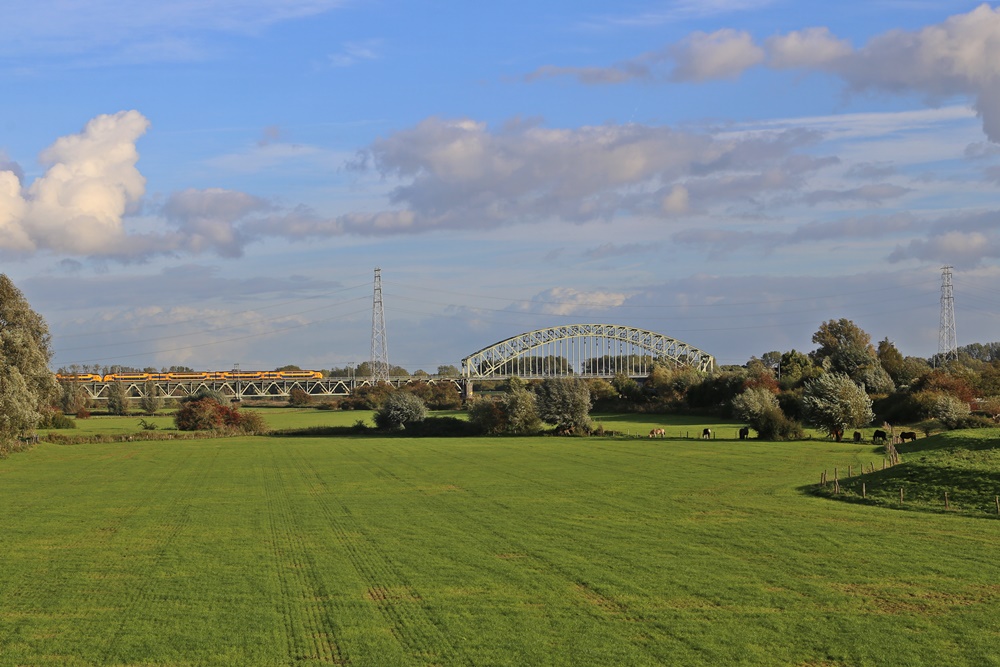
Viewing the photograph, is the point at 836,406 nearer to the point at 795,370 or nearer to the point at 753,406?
the point at 753,406

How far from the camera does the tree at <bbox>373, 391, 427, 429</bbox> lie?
10425 cm

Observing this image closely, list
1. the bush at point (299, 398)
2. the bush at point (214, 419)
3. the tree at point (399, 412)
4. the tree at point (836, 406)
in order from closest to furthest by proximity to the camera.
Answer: the tree at point (836, 406), the tree at point (399, 412), the bush at point (214, 419), the bush at point (299, 398)

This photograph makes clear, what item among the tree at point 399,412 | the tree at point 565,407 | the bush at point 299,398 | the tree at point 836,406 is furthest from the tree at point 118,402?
the tree at point 836,406

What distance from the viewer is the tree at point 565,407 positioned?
9400 cm

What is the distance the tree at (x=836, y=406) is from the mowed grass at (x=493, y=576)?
1166 inches

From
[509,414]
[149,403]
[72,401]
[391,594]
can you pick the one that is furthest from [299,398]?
[391,594]

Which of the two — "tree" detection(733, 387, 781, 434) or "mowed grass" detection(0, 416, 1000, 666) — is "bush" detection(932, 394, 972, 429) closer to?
"tree" detection(733, 387, 781, 434)

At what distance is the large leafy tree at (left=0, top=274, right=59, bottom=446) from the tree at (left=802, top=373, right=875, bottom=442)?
58002mm

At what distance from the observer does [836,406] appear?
77.1 meters

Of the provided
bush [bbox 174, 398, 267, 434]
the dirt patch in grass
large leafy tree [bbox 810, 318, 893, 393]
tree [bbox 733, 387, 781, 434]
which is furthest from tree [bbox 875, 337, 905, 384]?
the dirt patch in grass

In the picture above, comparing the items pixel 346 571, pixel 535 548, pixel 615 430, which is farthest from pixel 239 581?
pixel 615 430

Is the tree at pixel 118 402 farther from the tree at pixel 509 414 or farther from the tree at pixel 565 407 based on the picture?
the tree at pixel 565 407

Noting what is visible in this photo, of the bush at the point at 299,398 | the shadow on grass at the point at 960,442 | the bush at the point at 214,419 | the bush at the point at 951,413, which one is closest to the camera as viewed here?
the shadow on grass at the point at 960,442

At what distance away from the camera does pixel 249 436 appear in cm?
10200
